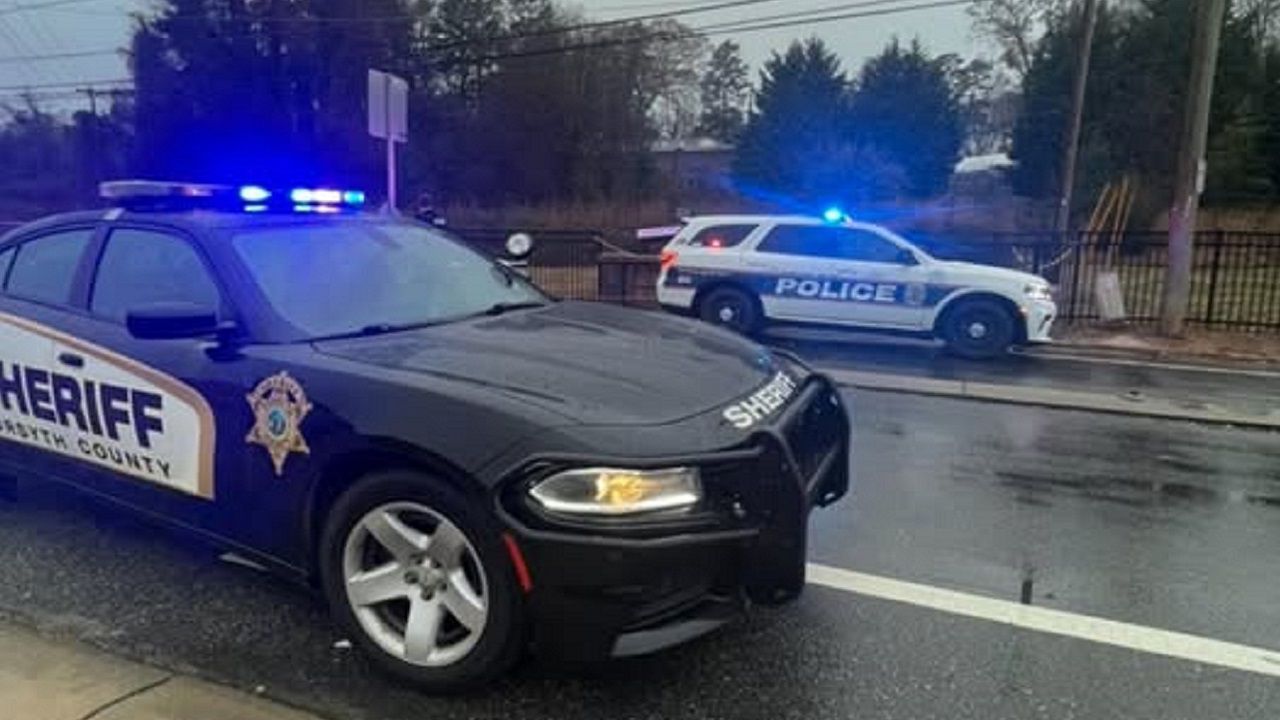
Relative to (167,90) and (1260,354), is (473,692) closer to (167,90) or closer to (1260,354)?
(1260,354)

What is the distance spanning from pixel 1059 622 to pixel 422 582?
233cm

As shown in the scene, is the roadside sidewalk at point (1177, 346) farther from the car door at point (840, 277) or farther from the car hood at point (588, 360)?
the car hood at point (588, 360)

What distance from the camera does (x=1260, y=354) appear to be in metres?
11.6

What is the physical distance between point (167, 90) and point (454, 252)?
4786 centimetres

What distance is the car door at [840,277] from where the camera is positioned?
11617 mm

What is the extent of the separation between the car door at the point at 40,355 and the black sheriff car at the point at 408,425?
1cm

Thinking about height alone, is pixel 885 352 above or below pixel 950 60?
below

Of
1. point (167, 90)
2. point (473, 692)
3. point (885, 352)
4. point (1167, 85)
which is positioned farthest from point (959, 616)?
point (167, 90)

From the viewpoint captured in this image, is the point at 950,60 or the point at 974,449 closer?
the point at 974,449

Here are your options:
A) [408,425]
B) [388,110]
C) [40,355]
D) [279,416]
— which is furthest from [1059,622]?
[388,110]

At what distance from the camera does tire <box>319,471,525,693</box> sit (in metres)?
2.94

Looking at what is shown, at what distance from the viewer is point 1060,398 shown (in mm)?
8461

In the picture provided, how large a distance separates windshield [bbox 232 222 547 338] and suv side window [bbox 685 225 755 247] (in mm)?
8213

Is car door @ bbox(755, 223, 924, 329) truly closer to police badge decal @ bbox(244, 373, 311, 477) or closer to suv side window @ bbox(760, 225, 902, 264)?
suv side window @ bbox(760, 225, 902, 264)
